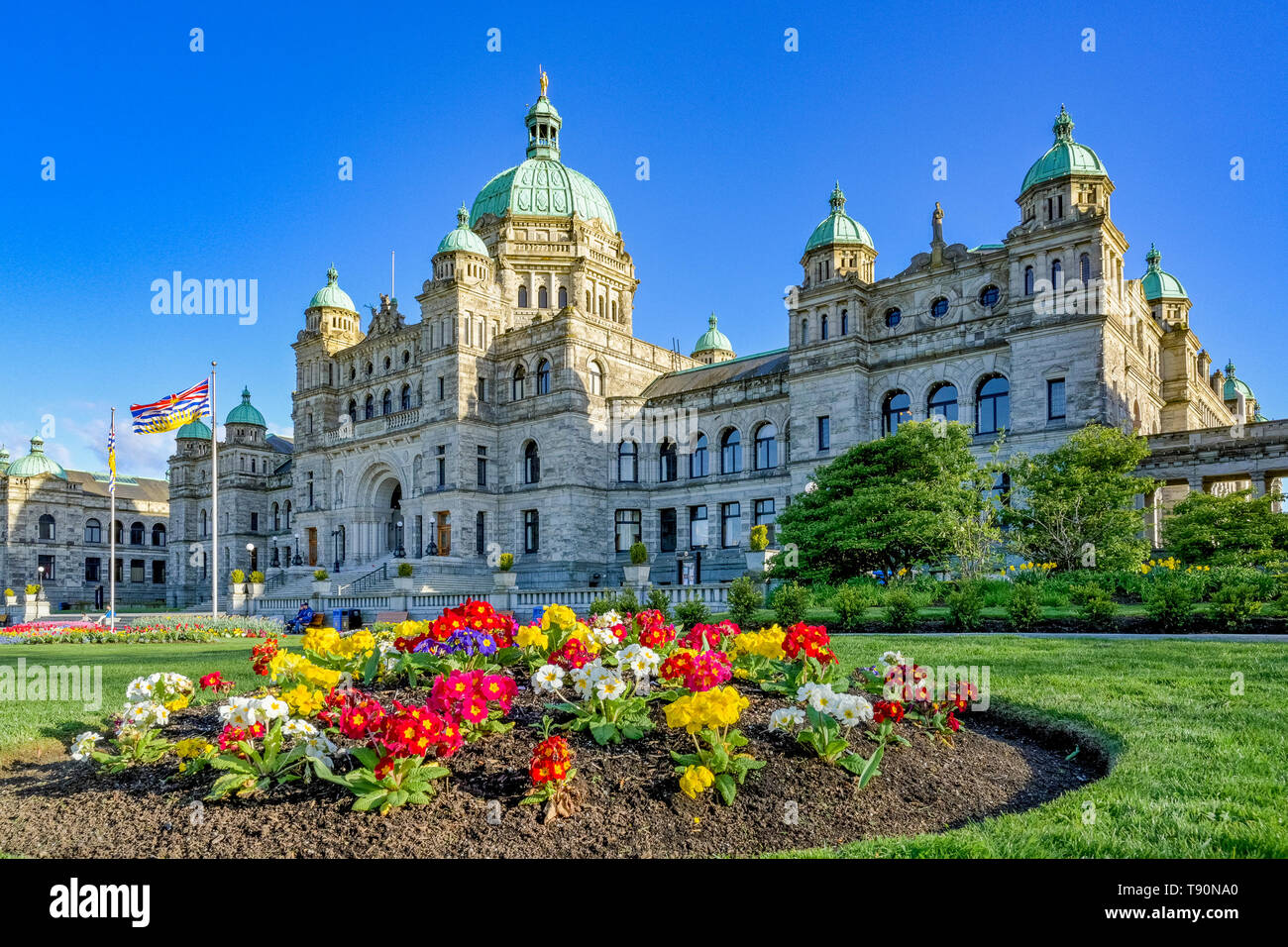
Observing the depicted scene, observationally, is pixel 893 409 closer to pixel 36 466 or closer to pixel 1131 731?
pixel 1131 731

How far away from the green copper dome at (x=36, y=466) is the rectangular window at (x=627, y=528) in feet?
188

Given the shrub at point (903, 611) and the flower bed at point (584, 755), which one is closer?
the flower bed at point (584, 755)

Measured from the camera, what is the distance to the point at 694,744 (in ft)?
24.4

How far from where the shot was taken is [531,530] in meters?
47.1

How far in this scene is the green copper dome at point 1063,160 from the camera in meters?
32.8

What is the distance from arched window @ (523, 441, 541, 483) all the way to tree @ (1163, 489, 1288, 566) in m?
30.2

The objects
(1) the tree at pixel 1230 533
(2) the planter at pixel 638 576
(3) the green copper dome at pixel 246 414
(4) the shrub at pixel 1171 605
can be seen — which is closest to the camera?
(4) the shrub at pixel 1171 605

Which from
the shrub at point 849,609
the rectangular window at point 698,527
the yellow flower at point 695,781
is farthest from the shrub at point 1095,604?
the rectangular window at point 698,527

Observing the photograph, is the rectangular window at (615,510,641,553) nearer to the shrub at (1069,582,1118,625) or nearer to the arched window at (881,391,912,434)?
the arched window at (881,391,912,434)

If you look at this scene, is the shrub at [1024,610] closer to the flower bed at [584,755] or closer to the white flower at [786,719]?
the flower bed at [584,755]

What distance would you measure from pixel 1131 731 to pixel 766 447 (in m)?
36.4
